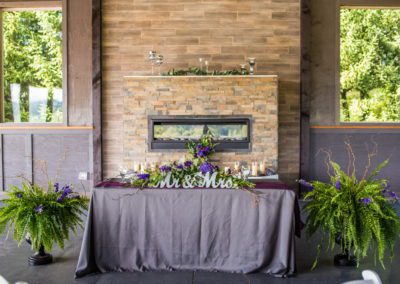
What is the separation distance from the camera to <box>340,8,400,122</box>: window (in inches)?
240

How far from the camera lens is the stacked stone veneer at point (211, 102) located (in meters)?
5.73

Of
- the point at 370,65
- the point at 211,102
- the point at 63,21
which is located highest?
the point at 63,21

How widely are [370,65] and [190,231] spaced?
4448mm

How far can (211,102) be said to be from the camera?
227 inches

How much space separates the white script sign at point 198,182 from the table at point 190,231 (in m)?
0.06

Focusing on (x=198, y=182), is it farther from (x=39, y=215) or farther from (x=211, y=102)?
(x=211, y=102)

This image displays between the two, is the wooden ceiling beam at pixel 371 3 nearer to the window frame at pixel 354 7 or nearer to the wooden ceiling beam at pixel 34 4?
the window frame at pixel 354 7

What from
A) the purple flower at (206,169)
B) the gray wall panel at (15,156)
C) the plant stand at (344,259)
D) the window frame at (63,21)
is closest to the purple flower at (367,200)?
the plant stand at (344,259)

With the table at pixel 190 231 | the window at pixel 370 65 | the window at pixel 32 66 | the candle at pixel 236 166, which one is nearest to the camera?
the table at pixel 190 231

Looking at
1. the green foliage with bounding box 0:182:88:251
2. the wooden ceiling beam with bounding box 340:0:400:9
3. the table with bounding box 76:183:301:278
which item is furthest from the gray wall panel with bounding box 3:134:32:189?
the wooden ceiling beam with bounding box 340:0:400:9

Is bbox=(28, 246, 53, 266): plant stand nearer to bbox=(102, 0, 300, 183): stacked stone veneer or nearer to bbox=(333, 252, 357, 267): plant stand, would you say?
bbox=(333, 252, 357, 267): plant stand

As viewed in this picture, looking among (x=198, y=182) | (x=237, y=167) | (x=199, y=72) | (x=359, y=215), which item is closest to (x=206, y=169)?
(x=198, y=182)

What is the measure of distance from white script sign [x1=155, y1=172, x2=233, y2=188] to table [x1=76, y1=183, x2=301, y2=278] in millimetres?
60

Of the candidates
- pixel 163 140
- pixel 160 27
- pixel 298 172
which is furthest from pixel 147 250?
pixel 160 27
